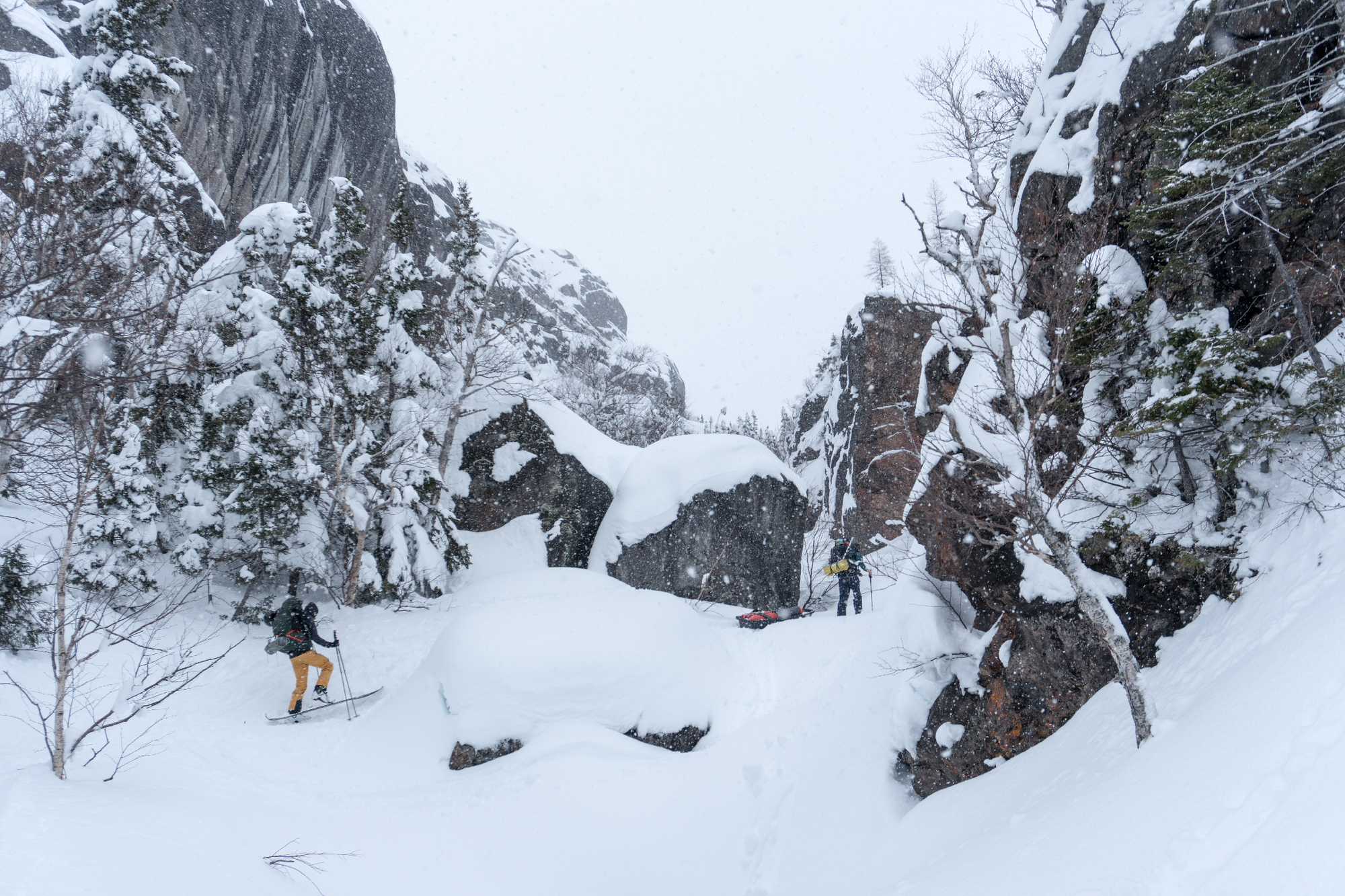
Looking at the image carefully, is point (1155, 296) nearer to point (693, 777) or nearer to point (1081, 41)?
point (1081, 41)

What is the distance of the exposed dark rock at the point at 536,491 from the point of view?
15.1 meters

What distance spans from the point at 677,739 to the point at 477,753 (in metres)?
2.55

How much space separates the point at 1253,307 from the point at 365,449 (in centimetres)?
1434

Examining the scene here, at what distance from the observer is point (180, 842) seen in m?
3.86

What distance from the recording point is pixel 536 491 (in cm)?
1543

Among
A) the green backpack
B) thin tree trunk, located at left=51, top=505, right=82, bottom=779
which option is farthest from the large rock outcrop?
the green backpack

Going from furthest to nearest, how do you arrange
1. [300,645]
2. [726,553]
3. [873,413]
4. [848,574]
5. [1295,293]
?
[873,413] < [726,553] < [848,574] < [300,645] < [1295,293]

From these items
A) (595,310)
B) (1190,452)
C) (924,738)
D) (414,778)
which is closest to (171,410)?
(414,778)

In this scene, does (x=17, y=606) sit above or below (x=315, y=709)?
above

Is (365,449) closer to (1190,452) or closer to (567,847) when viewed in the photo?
(567,847)

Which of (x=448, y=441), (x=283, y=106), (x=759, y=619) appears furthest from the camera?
(x=283, y=106)

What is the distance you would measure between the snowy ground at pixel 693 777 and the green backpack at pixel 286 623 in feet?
3.38

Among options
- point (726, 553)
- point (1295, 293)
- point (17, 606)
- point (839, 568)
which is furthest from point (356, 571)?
point (1295, 293)

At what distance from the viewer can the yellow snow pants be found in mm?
8383
